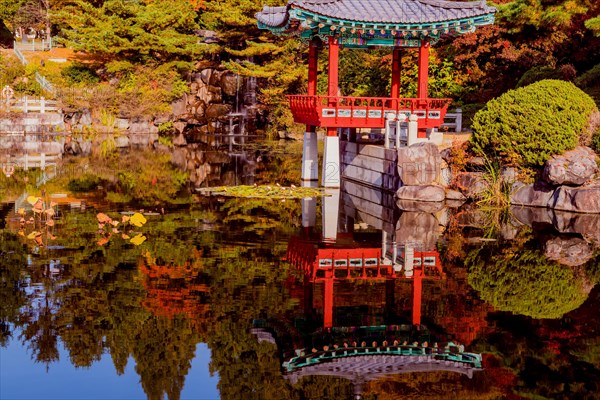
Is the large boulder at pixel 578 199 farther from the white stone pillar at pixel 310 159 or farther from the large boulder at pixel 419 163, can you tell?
the white stone pillar at pixel 310 159

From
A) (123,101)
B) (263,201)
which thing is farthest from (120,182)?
(123,101)

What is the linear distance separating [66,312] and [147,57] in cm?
3905

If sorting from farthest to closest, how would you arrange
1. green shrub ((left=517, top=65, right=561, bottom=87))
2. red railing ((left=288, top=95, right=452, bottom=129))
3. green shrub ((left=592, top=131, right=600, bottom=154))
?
1. green shrub ((left=517, top=65, right=561, bottom=87))
2. red railing ((left=288, top=95, right=452, bottom=129))
3. green shrub ((left=592, top=131, right=600, bottom=154))

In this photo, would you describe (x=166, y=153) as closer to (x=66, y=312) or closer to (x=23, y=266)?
(x=23, y=266)

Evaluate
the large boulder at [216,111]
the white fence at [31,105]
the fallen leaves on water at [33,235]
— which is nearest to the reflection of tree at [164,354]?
the fallen leaves on water at [33,235]

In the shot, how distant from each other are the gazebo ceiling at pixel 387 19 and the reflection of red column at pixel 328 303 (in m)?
11.3

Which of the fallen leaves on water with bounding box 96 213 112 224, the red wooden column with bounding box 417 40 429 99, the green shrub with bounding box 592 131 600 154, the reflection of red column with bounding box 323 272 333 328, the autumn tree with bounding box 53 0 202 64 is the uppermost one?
→ the autumn tree with bounding box 53 0 202 64

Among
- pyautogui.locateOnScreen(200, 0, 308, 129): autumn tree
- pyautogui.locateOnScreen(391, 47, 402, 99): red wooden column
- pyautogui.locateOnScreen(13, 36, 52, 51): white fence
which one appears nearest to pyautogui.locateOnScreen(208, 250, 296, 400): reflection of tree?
pyautogui.locateOnScreen(391, 47, 402, 99): red wooden column

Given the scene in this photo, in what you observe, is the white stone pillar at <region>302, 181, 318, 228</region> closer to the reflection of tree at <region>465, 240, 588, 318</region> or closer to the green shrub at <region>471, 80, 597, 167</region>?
the reflection of tree at <region>465, 240, 588, 318</region>

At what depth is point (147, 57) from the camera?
4838cm

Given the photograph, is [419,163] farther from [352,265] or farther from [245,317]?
[245,317]

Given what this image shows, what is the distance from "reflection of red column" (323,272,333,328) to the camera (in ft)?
36.0

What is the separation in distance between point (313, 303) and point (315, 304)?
38mm

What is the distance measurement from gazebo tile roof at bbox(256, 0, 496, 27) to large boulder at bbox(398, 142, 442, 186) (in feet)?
12.0
